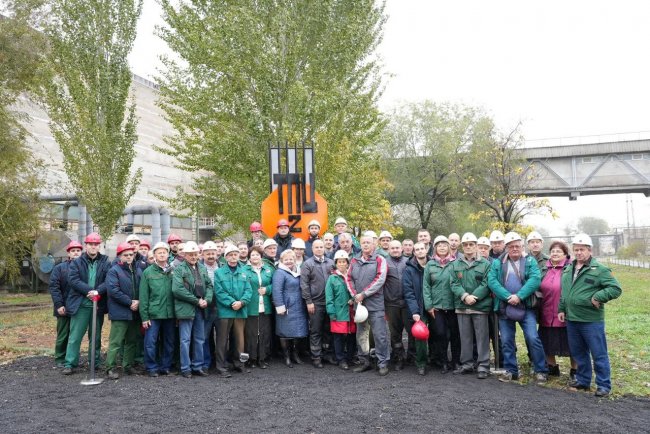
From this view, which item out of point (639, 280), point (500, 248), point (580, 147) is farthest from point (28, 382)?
point (580, 147)

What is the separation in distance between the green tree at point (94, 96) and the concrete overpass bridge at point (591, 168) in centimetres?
2145

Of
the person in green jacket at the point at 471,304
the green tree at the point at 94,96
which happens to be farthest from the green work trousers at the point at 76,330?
the green tree at the point at 94,96

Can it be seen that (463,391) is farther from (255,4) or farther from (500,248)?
(255,4)

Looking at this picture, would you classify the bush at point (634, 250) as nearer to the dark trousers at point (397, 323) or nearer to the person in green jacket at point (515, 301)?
the person in green jacket at point (515, 301)

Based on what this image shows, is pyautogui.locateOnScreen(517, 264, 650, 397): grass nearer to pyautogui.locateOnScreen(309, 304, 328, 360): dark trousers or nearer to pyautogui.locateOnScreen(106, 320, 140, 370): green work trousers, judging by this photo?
pyautogui.locateOnScreen(309, 304, 328, 360): dark trousers

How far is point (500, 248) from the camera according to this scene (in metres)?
8.25

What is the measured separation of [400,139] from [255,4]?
2225 cm

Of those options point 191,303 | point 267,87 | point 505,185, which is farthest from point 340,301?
point 505,185

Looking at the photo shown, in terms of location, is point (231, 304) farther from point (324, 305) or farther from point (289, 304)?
point (324, 305)

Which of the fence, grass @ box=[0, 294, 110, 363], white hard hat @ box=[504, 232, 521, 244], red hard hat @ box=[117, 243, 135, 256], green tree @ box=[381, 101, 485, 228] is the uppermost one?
green tree @ box=[381, 101, 485, 228]

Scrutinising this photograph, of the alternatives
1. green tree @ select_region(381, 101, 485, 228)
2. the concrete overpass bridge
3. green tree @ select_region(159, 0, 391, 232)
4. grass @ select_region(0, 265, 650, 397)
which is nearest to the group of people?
grass @ select_region(0, 265, 650, 397)

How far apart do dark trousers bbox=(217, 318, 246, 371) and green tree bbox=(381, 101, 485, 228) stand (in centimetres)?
2775

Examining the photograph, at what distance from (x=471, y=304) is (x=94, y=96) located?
14.4 meters

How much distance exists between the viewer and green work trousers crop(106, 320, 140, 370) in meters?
7.82
